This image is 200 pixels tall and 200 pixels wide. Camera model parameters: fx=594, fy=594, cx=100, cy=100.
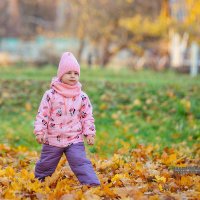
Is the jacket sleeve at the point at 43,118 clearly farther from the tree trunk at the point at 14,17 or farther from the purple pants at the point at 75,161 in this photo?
the tree trunk at the point at 14,17

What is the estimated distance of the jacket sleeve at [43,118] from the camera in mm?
5497

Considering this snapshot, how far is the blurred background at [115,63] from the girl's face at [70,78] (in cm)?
335

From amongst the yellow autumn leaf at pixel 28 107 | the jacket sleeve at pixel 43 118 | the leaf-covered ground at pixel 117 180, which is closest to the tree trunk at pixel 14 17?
the yellow autumn leaf at pixel 28 107

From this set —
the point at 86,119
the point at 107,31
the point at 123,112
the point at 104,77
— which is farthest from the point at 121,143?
the point at 107,31

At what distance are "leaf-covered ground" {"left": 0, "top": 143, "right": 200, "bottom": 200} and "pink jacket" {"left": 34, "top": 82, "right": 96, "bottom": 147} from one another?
0.40 meters

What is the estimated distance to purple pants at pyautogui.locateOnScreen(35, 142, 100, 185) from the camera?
550 centimetres

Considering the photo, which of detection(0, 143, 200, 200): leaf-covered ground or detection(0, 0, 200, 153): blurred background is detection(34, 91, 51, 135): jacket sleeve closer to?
detection(0, 143, 200, 200): leaf-covered ground

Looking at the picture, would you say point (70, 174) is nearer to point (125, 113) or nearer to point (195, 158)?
point (195, 158)

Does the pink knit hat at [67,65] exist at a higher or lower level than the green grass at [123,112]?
higher

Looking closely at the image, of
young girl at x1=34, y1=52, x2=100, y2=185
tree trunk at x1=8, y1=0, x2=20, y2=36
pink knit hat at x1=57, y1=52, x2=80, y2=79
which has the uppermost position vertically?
tree trunk at x1=8, y1=0, x2=20, y2=36

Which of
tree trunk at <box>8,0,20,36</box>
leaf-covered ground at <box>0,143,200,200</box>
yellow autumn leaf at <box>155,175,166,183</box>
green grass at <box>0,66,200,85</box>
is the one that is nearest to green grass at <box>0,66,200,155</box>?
green grass at <box>0,66,200,85</box>

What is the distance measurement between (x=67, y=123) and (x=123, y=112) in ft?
24.1

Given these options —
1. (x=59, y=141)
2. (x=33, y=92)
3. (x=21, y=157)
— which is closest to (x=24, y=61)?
(x=33, y=92)

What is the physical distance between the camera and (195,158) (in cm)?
779
